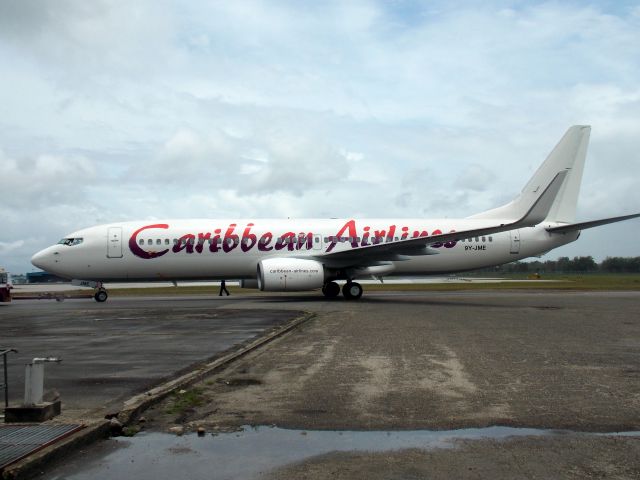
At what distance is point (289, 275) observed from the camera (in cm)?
2428

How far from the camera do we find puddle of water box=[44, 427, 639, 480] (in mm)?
4266

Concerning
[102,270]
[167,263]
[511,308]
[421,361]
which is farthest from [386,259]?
[421,361]

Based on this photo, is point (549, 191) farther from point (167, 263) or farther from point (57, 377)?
point (57, 377)

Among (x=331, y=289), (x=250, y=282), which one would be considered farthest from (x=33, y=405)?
(x=331, y=289)

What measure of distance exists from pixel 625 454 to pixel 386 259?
21283 millimetres

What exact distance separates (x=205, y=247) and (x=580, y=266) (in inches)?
4714

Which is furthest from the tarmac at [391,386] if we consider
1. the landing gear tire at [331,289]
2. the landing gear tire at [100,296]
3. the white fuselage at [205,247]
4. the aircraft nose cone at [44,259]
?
the landing gear tire at [331,289]

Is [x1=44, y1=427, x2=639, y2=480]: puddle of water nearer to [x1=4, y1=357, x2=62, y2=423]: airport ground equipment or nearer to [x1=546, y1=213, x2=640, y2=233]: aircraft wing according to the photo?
[x1=4, y1=357, x2=62, y2=423]: airport ground equipment

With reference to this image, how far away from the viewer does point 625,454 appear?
455 centimetres

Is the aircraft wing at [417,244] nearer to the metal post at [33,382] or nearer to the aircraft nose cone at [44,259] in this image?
the aircraft nose cone at [44,259]

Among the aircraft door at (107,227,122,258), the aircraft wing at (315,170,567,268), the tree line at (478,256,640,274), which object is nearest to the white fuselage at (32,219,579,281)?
the aircraft door at (107,227,122,258)

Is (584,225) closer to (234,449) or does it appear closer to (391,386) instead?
(391,386)

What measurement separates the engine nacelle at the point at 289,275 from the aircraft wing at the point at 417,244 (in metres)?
1.28

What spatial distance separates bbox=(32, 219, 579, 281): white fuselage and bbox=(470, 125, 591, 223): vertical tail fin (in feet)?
16.2
